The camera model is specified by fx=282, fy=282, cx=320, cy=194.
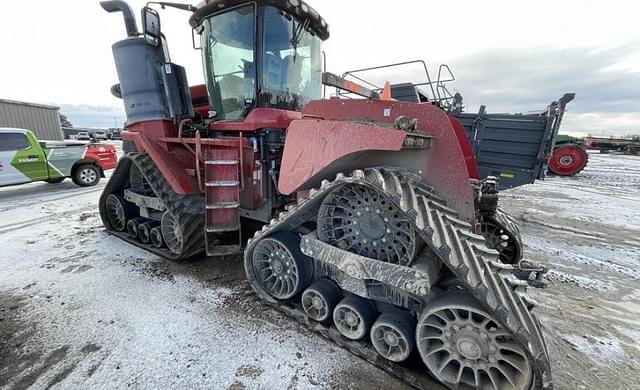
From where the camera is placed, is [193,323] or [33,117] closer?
[193,323]

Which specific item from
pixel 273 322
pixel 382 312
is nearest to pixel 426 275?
pixel 382 312

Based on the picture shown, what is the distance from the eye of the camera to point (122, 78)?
393cm

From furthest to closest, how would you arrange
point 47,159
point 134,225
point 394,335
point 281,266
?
point 47,159 → point 134,225 → point 281,266 → point 394,335

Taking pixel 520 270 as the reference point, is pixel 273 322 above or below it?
below

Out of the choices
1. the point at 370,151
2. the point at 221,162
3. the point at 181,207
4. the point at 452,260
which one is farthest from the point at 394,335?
the point at 181,207

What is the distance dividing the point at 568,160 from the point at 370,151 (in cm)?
1600

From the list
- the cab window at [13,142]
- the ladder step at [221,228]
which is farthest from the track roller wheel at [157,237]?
the cab window at [13,142]

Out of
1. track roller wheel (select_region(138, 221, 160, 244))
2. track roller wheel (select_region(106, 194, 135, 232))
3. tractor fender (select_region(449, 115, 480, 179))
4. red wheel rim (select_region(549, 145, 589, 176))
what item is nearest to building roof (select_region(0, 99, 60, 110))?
track roller wheel (select_region(106, 194, 135, 232))

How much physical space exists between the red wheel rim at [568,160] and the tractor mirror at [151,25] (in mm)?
16374

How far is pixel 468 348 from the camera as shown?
1.88m

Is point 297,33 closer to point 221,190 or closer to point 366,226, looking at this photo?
point 221,190

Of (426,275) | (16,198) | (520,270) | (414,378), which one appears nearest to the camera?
(426,275)

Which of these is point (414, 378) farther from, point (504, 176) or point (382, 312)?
point (504, 176)

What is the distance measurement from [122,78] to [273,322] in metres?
3.86
